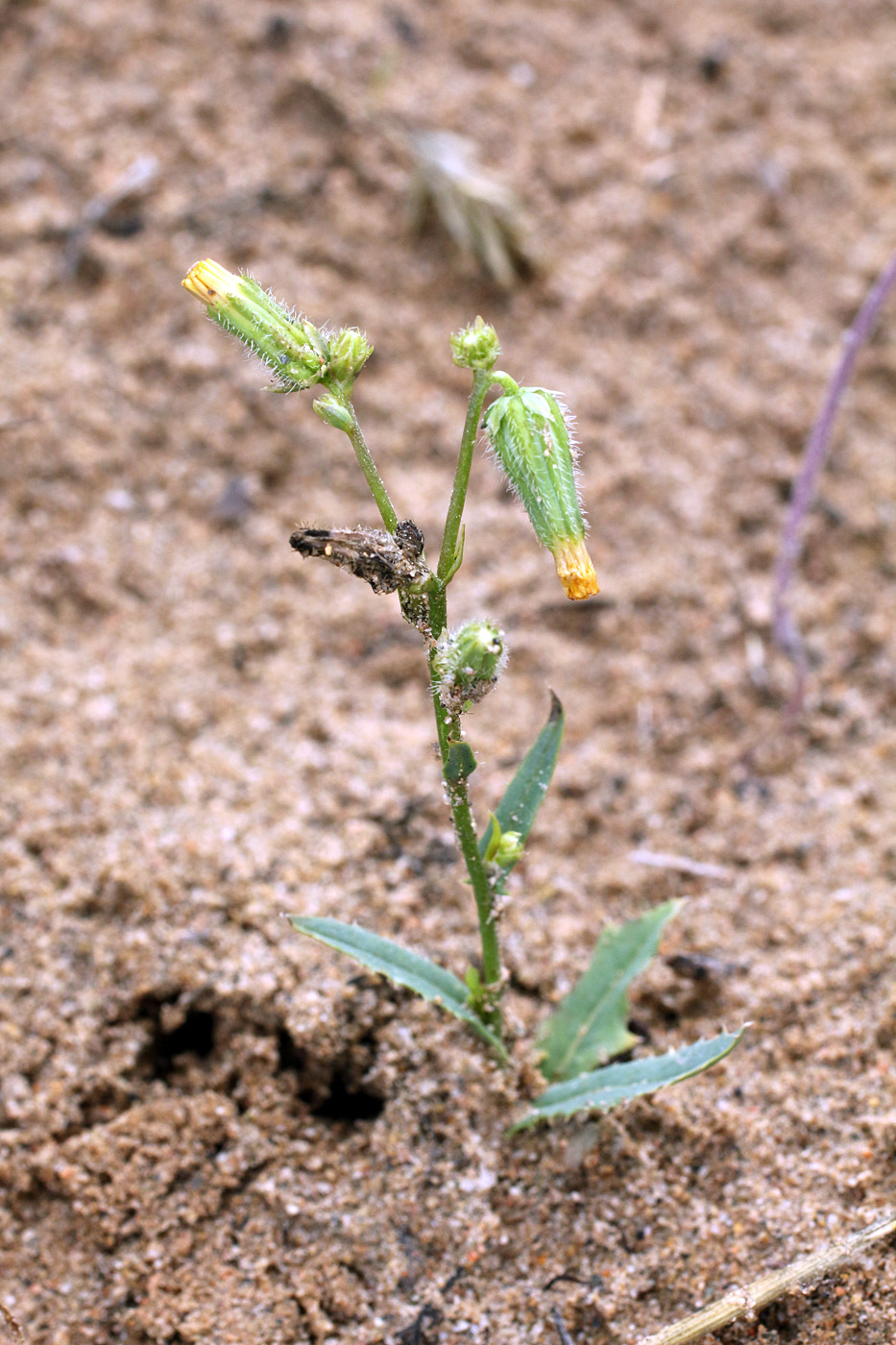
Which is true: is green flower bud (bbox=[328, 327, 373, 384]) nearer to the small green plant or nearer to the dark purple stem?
the small green plant

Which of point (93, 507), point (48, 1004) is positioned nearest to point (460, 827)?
point (48, 1004)

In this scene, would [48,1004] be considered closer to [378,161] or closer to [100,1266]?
[100,1266]

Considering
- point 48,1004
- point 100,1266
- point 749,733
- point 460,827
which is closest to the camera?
point 460,827

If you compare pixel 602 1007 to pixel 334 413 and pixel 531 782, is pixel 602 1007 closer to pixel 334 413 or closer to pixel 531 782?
pixel 531 782

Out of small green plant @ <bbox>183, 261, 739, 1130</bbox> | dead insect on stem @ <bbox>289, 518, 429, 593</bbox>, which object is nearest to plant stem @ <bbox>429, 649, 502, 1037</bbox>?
small green plant @ <bbox>183, 261, 739, 1130</bbox>

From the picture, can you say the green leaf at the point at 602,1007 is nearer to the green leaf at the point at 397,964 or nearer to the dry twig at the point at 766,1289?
the green leaf at the point at 397,964

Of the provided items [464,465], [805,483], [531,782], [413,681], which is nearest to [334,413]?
[464,465]

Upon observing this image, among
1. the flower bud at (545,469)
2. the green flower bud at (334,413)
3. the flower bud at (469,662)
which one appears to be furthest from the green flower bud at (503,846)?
the green flower bud at (334,413)
